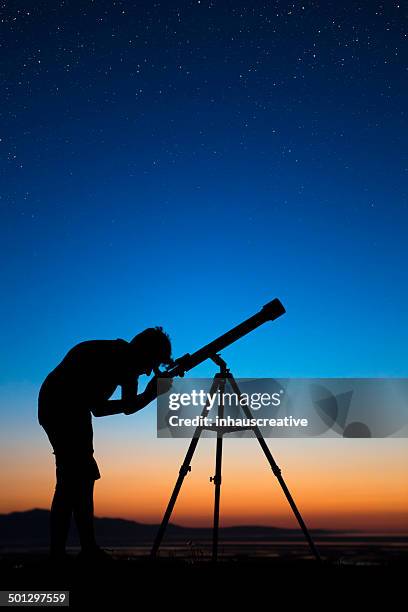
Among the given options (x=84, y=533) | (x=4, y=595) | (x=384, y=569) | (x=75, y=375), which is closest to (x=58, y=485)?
(x=84, y=533)

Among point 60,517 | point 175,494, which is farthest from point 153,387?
point 60,517

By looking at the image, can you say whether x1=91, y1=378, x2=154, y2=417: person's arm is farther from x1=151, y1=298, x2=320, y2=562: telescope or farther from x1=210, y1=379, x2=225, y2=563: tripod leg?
x1=210, y1=379, x2=225, y2=563: tripod leg

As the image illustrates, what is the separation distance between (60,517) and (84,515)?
22cm

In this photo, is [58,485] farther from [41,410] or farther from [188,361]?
[188,361]

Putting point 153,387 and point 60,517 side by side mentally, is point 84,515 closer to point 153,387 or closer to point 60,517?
point 60,517

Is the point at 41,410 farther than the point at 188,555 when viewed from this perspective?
No

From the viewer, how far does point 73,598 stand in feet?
14.2

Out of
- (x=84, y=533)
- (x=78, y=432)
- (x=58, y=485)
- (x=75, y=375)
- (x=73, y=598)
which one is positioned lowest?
(x=73, y=598)

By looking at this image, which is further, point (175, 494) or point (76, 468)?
point (175, 494)

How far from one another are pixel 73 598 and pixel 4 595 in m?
0.47

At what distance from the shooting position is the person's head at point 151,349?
5.86 meters

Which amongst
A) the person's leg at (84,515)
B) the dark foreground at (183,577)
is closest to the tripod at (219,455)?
the dark foreground at (183,577)

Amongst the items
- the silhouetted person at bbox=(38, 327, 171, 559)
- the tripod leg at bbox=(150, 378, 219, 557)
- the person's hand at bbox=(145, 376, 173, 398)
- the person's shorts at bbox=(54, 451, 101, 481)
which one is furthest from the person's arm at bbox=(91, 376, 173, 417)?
the tripod leg at bbox=(150, 378, 219, 557)

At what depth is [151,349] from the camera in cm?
589
